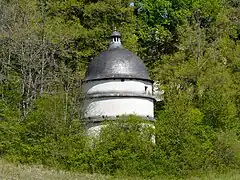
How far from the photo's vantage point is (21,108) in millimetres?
28828

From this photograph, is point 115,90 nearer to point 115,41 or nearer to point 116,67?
point 116,67

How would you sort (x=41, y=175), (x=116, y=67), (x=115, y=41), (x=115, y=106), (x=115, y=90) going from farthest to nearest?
(x=115, y=41)
(x=116, y=67)
(x=115, y=90)
(x=115, y=106)
(x=41, y=175)

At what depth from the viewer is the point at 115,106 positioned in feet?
86.4

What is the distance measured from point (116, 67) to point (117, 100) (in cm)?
166

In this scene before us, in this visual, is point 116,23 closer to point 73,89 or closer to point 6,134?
point 73,89

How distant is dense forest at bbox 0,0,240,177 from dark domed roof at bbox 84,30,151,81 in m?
1.50

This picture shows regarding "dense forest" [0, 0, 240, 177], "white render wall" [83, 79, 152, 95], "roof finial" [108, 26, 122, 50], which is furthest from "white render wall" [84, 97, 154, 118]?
"roof finial" [108, 26, 122, 50]


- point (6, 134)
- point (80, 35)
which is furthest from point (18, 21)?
point (6, 134)

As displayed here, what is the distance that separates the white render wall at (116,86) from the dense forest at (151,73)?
925mm

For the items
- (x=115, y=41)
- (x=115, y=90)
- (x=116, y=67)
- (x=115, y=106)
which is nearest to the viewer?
(x=115, y=106)

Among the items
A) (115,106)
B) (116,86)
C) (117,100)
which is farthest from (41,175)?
(116,86)

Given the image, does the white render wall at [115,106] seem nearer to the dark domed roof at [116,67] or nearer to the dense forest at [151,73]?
the dense forest at [151,73]

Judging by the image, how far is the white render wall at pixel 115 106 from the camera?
26297 mm

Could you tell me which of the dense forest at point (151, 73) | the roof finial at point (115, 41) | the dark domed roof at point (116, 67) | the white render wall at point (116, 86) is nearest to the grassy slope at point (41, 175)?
the dense forest at point (151, 73)
